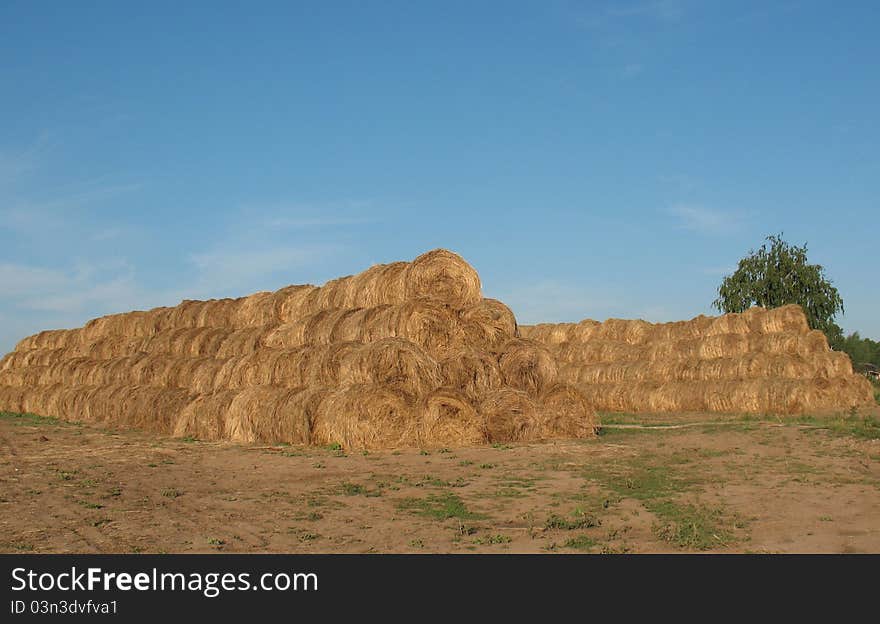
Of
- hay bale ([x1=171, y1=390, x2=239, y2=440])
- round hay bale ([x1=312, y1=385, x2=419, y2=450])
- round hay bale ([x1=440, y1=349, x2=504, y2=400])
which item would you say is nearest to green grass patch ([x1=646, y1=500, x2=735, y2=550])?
round hay bale ([x1=312, y1=385, x2=419, y2=450])

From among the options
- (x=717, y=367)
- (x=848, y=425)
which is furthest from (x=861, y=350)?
(x=848, y=425)

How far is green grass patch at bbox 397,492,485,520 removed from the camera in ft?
34.6

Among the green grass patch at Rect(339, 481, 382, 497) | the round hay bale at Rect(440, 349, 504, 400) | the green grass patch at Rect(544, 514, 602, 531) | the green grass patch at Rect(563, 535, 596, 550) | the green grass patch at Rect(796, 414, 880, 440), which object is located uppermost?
the round hay bale at Rect(440, 349, 504, 400)

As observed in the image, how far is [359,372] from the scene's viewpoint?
19000 millimetres

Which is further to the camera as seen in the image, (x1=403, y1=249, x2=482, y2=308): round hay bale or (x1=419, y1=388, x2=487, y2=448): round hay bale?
(x1=403, y1=249, x2=482, y2=308): round hay bale

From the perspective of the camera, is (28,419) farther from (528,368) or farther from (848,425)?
(848,425)

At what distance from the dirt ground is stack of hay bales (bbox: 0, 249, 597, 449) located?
0.99m

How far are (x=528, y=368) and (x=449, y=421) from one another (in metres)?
3.49

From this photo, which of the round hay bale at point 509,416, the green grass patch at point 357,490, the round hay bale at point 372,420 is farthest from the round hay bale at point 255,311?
the green grass patch at point 357,490

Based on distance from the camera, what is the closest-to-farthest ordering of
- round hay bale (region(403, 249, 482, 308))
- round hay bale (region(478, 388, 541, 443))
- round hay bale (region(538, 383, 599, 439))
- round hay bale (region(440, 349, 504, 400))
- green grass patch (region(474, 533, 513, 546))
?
green grass patch (region(474, 533, 513, 546))
round hay bale (region(478, 388, 541, 443))
round hay bale (region(440, 349, 504, 400))
round hay bale (region(538, 383, 599, 439))
round hay bale (region(403, 249, 482, 308))

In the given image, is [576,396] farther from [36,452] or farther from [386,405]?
[36,452]

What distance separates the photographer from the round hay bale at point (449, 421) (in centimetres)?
1811

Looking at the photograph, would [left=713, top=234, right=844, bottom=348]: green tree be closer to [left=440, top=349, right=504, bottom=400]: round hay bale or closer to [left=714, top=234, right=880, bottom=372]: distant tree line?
[left=714, top=234, right=880, bottom=372]: distant tree line
